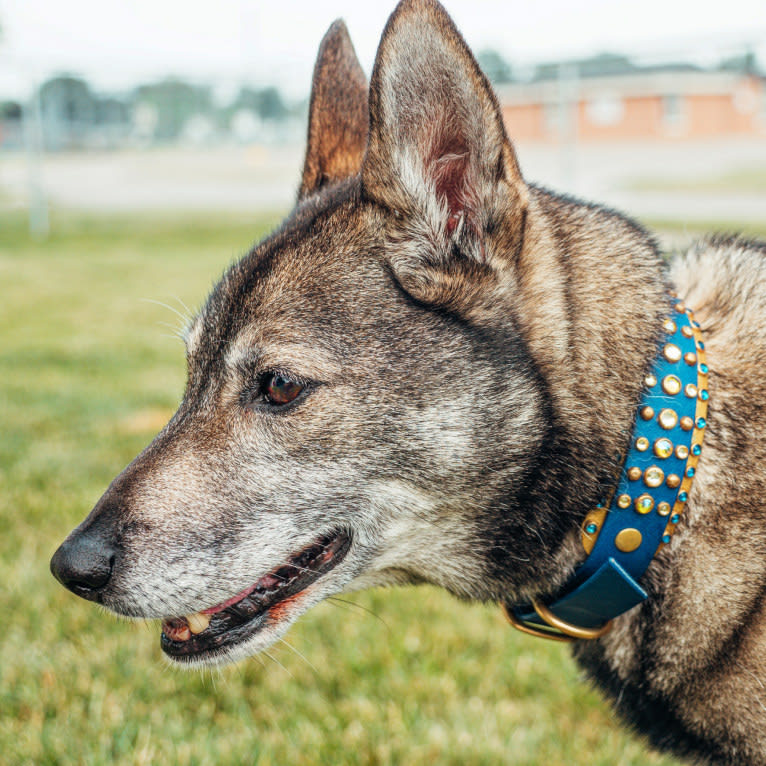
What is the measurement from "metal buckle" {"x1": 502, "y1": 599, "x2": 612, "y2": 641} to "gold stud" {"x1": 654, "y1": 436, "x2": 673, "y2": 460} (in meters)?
0.46

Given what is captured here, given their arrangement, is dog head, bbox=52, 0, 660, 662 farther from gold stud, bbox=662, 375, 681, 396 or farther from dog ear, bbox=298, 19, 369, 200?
dog ear, bbox=298, 19, 369, 200

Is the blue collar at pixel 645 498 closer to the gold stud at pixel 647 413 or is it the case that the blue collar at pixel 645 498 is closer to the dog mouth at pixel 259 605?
the gold stud at pixel 647 413

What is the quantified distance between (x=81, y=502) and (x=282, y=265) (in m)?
2.75

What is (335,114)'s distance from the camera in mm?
2789

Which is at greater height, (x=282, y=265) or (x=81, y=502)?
(x=282, y=265)

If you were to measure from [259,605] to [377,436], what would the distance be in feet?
1.84

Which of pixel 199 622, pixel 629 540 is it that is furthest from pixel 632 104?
pixel 199 622

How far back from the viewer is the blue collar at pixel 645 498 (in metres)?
1.94

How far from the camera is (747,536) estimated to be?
2.00m

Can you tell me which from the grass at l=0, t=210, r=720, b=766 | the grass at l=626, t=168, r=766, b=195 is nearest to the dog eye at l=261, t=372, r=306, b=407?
the grass at l=0, t=210, r=720, b=766

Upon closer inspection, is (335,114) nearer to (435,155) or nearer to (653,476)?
(435,155)

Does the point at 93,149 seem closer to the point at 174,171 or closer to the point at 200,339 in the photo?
the point at 174,171

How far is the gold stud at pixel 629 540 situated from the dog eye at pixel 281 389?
0.85 m

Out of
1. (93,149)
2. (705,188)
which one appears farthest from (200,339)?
(93,149)
